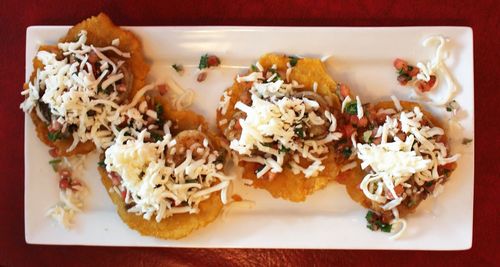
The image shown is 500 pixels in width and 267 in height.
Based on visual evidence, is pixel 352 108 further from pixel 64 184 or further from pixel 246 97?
pixel 64 184

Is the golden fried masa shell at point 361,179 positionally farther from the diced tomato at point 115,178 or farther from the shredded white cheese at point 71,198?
the shredded white cheese at point 71,198

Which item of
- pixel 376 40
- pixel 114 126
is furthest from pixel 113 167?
pixel 376 40

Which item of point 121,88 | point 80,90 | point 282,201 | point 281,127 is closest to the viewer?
point 281,127

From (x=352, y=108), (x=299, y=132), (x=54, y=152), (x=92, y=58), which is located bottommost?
(x=54, y=152)

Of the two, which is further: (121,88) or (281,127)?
(121,88)

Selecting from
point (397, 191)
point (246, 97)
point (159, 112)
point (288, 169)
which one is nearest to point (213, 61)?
point (246, 97)

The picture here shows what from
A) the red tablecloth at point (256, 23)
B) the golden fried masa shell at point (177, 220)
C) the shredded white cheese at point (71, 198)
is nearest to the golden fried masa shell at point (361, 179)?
the red tablecloth at point (256, 23)

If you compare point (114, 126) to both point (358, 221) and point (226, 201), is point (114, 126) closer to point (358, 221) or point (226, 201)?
point (226, 201)
